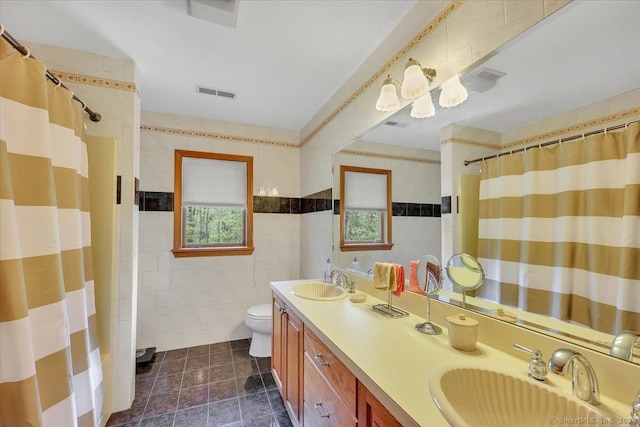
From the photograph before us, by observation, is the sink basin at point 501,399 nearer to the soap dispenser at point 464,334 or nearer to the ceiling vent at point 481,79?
the soap dispenser at point 464,334

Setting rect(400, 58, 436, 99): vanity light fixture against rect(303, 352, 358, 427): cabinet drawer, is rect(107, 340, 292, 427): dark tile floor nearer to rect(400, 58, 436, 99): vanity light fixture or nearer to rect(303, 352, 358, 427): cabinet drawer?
rect(303, 352, 358, 427): cabinet drawer

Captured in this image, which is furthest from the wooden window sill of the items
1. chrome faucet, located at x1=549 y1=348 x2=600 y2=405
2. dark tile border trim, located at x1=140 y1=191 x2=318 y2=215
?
chrome faucet, located at x1=549 y1=348 x2=600 y2=405

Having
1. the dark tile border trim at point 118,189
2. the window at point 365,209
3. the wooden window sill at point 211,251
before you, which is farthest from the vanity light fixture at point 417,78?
the wooden window sill at point 211,251

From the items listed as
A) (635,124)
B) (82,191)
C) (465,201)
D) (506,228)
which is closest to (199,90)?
(82,191)

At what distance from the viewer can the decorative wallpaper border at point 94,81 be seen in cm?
181

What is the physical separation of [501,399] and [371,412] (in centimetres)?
38

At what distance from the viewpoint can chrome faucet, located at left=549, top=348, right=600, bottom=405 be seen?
68 cm

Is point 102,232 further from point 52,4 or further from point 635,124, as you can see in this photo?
point 635,124

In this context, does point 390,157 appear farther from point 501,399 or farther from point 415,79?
point 501,399

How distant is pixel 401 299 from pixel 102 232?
1.96 metres

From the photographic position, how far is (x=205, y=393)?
6.77 feet

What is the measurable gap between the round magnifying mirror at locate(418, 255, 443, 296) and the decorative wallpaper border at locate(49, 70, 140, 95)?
225cm

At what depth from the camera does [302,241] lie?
125 inches

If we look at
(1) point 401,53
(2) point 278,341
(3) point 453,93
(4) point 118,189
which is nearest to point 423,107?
(3) point 453,93
